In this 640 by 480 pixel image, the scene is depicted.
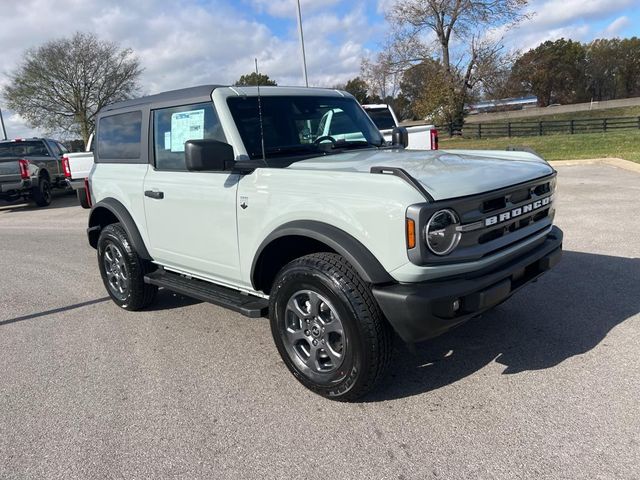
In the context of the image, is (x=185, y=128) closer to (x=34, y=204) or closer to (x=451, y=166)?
(x=451, y=166)

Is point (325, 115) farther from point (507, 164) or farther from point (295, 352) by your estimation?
point (295, 352)

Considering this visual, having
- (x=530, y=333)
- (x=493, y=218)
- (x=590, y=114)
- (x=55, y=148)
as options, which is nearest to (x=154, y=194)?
(x=493, y=218)

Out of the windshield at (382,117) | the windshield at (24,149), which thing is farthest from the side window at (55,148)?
the windshield at (382,117)

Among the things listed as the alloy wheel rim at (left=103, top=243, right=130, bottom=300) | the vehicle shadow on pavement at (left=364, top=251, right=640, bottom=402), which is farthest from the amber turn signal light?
the alloy wheel rim at (left=103, top=243, right=130, bottom=300)

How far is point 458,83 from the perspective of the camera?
3706 centimetres

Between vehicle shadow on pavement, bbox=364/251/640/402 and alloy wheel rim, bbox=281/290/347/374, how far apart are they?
1.19 feet

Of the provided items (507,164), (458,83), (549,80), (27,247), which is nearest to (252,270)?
(507,164)

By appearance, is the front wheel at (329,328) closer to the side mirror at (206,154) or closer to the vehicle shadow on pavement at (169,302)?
the side mirror at (206,154)

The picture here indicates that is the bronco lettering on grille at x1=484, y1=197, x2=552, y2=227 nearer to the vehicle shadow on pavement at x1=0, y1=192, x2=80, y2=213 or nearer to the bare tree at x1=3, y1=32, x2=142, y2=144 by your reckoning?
the vehicle shadow on pavement at x1=0, y1=192, x2=80, y2=213

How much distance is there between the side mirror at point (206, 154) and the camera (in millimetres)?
3391

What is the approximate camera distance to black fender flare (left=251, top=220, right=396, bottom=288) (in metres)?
2.90

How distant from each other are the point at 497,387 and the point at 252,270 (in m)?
1.77

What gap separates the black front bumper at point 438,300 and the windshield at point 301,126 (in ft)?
5.28

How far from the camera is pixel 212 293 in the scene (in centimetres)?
406
